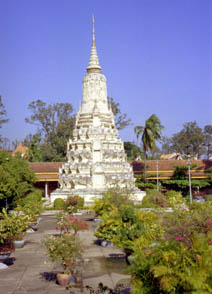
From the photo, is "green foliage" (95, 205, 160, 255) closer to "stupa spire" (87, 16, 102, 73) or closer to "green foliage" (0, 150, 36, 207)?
"green foliage" (0, 150, 36, 207)

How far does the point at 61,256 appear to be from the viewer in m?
12.0

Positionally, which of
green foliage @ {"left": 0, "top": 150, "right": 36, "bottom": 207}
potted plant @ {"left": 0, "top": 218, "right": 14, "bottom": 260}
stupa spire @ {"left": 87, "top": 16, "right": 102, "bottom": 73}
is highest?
stupa spire @ {"left": 87, "top": 16, "right": 102, "bottom": 73}

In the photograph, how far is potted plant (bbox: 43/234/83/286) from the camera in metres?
12.0

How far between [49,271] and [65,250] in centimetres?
285

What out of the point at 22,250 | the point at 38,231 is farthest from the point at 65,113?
the point at 22,250

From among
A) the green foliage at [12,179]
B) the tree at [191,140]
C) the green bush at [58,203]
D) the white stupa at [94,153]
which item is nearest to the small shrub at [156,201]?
the white stupa at [94,153]

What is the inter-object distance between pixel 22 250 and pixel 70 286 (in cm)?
702

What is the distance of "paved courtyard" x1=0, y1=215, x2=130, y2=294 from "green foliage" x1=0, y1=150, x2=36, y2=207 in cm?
978

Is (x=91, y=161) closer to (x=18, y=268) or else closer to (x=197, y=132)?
(x=18, y=268)

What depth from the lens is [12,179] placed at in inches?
1150

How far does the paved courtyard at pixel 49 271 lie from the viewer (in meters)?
12.2

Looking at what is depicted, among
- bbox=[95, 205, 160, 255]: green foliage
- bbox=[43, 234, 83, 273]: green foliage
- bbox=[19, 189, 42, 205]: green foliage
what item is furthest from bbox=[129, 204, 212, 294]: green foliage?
bbox=[19, 189, 42, 205]: green foliage

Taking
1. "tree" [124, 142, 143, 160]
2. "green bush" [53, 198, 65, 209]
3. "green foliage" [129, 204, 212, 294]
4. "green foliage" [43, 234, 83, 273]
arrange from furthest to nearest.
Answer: "tree" [124, 142, 143, 160] → "green bush" [53, 198, 65, 209] → "green foliage" [43, 234, 83, 273] → "green foliage" [129, 204, 212, 294]

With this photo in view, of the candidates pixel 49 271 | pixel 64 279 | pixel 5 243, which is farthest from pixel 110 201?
pixel 64 279
